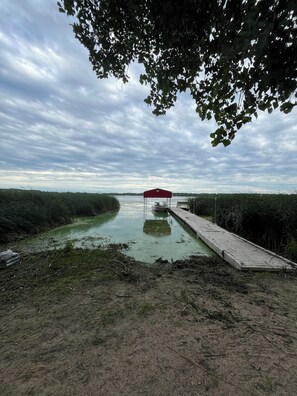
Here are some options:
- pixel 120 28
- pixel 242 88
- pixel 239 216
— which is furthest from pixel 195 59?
pixel 239 216

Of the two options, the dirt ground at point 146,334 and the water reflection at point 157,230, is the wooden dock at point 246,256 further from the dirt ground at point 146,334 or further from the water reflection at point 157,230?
the water reflection at point 157,230

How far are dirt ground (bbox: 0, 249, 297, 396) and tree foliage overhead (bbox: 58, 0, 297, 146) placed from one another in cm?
166

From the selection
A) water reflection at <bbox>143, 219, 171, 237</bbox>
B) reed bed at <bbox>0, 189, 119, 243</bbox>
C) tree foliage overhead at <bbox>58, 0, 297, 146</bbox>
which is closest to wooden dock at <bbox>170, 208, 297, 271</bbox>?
water reflection at <bbox>143, 219, 171, 237</bbox>

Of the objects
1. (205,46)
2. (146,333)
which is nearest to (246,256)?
(146,333)

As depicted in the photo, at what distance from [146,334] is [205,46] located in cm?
246

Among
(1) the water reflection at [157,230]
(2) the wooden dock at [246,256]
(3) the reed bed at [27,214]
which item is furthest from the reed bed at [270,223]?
(3) the reed bed at [27,214]

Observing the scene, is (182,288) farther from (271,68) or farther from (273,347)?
(271,68)

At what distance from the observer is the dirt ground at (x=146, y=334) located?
1.45 m

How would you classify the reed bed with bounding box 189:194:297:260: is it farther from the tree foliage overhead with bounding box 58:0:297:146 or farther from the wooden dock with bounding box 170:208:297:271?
the tree foliage overhead with bounding box 58:0:297:146

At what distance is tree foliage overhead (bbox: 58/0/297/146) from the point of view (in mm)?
1240

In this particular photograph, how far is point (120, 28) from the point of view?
82.7 inches

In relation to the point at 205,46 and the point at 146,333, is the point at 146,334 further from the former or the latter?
the point at 205,46

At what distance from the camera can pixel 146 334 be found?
195cm

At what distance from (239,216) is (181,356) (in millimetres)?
6858
